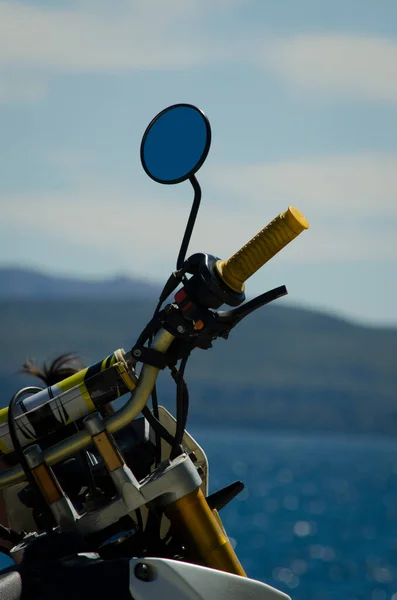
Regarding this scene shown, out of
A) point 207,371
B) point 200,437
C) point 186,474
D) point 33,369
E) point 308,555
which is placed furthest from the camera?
point 207,371

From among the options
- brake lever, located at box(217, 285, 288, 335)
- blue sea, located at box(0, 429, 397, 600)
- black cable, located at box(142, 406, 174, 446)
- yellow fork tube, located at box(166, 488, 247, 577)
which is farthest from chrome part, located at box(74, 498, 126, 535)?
blue sea, located at box(0, 429, 397, 600)

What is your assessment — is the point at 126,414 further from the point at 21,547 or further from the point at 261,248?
the point at 261,248

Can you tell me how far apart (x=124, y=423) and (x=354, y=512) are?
5428cm

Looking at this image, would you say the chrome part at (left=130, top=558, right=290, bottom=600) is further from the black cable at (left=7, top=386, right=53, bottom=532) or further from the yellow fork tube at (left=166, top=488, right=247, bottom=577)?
the black cable at (left=7, top=386, right=53, bottom=532)

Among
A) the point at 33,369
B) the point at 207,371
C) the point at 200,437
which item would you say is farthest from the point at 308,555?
the point at 207,371

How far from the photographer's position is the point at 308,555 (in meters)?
36.7

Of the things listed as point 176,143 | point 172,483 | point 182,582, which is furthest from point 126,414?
point 176,143

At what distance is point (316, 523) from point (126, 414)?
1881 inches

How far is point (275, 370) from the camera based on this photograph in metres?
164

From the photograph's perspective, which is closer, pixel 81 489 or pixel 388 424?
pixel 81 489

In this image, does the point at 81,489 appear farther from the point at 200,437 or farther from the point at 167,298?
the point at 200,437

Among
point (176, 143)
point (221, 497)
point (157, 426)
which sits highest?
point (176, 143)

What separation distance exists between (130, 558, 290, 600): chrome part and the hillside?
5880 inches

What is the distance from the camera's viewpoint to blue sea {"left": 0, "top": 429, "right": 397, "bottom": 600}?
1184 inches
